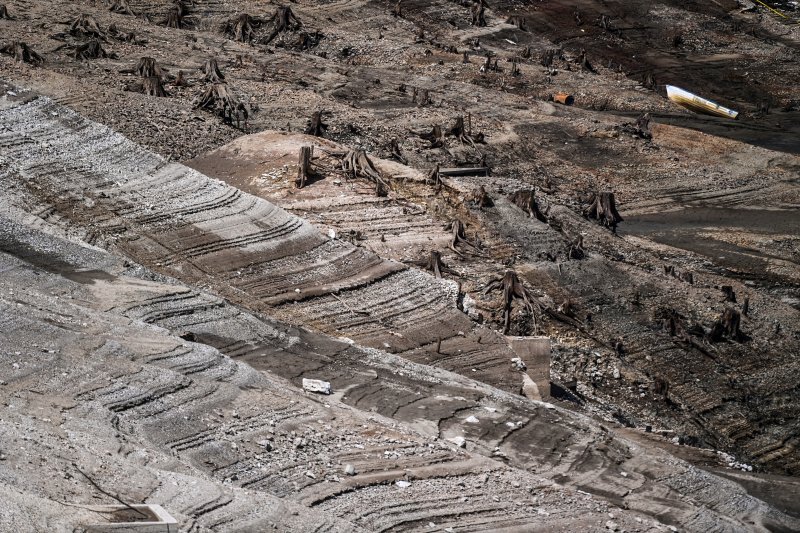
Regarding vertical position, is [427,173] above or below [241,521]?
below

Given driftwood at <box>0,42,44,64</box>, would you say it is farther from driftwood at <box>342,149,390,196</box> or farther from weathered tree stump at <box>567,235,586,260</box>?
weathered tree stump at <box>567,235,586,260</box>

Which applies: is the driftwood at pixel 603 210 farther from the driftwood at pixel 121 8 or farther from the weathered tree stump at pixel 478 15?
the driftwood at pixel 121 8

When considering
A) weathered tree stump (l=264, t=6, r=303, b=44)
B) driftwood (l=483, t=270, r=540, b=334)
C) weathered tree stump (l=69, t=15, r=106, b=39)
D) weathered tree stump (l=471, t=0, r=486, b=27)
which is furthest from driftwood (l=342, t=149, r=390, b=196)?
weathered tree stump (l=471, t=0, r=486, b=27)

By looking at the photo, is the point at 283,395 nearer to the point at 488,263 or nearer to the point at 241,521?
the point at 241,521

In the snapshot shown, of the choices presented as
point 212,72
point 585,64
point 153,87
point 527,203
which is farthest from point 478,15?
point 527,203

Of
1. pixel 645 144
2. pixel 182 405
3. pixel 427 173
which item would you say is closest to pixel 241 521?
pixel 182 405

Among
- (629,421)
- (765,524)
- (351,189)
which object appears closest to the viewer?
(765,524)
